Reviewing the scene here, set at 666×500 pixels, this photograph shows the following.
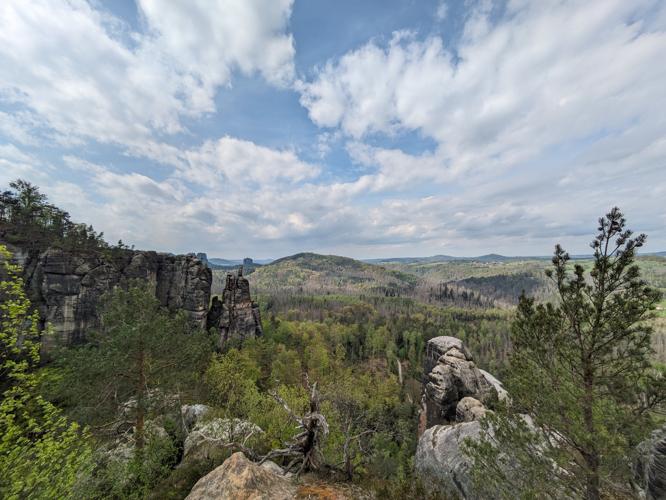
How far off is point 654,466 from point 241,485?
13.5 meters

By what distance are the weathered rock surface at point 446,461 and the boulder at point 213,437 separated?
10.7m

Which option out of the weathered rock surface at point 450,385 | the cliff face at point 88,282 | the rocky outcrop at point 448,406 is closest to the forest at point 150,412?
the rocky outcrop at point 448,406

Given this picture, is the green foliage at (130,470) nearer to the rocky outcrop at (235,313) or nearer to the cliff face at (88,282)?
the cliff face at (88,282)

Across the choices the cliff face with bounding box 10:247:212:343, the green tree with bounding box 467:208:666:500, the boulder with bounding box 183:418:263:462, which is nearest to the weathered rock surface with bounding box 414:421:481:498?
the green tree with bounding box 467:208:666:500

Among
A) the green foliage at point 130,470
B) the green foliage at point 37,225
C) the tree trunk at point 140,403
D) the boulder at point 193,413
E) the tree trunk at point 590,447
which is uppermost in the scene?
the green foliage at point 37,225

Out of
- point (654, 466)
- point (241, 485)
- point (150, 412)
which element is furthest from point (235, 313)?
point (654, 466)

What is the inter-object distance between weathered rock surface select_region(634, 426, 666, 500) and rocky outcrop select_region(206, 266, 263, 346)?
54.2 metres

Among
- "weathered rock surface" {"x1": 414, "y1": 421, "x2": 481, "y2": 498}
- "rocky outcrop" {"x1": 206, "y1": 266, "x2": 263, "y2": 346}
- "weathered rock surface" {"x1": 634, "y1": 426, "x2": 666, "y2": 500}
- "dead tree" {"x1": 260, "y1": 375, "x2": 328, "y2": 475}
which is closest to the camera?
"weathered rock surface" {"x1": 634, "y1": 426, "x2": 666, "y2": 500}

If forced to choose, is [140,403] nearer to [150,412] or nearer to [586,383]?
[150,412]

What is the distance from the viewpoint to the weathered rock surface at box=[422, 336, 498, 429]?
94.7ft

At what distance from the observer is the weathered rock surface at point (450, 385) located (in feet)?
94.7

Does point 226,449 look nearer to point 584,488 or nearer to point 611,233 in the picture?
point 584,488

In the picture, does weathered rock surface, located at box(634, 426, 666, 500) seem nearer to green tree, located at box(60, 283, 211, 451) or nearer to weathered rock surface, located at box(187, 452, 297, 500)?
weathered rock surface, located at box(187, 452, 297, 500)

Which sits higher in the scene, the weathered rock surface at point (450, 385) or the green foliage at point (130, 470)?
the green foliage at point (130, 470)
